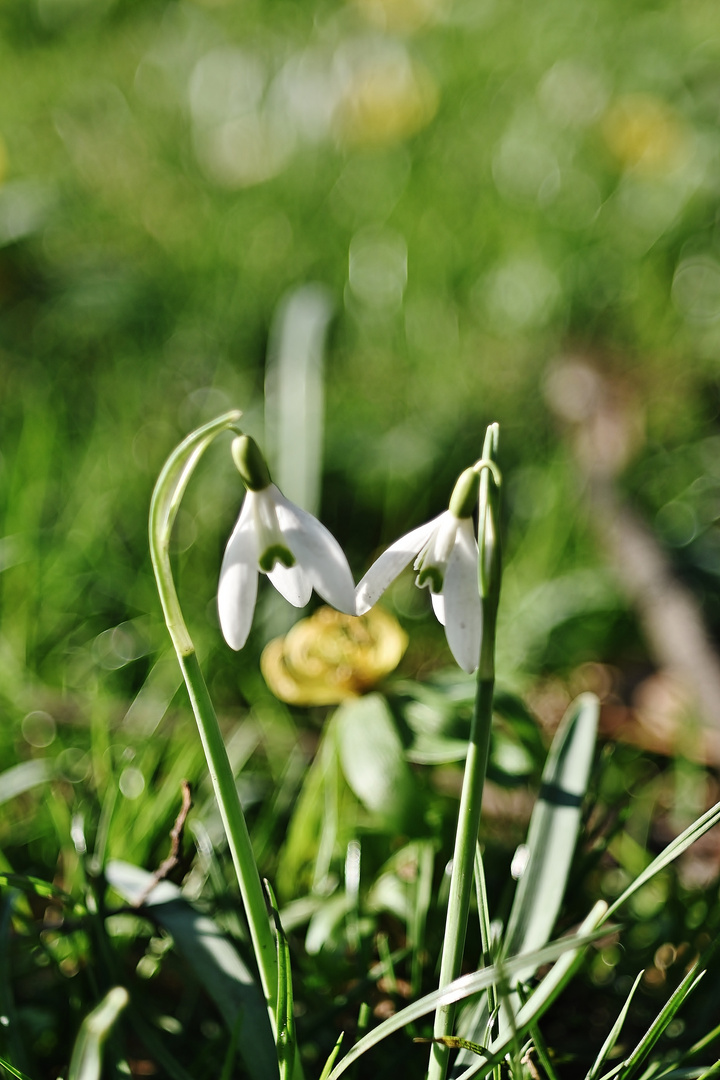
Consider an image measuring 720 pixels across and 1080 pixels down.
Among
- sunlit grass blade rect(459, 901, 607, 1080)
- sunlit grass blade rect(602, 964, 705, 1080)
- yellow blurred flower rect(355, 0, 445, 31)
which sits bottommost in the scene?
sunlit grass blade rect(602, 964, 705, 1080)

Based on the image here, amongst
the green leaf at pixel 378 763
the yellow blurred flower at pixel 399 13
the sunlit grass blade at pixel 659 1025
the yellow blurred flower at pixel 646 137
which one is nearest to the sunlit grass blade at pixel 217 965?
the green leaf at pixel 378 763

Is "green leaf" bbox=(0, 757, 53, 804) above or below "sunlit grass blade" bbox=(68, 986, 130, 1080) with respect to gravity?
below

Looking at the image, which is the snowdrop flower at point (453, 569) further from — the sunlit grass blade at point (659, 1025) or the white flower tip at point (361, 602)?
the sunlit grass blade at point (659, 1025)

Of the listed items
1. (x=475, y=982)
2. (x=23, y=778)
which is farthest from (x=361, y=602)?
(x=23, y=778)

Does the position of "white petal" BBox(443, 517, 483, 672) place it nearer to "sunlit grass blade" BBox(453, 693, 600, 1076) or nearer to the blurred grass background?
"sunlit grass blade" BBox(453, 693, 600, 1076)

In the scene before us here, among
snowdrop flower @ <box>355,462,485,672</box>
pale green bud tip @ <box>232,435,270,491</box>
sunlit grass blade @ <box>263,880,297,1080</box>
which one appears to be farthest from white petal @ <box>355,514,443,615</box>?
sunlit grass blade @ <box>263,880,297,1080</box>

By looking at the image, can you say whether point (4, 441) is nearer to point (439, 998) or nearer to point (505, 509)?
point (505, 509)

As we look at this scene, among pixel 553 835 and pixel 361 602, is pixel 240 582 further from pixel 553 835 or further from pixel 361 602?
pixel 553 835

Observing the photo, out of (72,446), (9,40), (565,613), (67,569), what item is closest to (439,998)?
(565,613)
